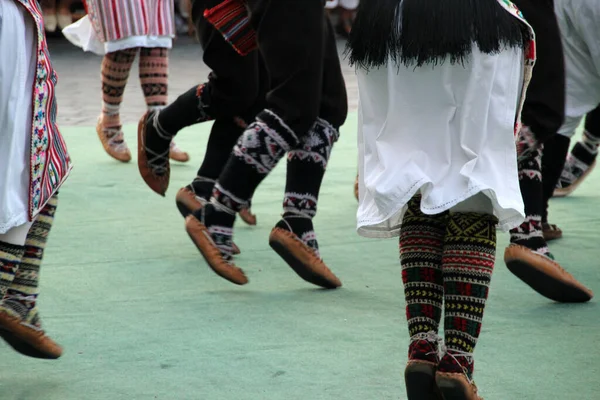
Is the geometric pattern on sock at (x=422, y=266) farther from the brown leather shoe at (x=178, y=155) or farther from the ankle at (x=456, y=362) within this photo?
the brown leather shoe at (x=178, y=155)

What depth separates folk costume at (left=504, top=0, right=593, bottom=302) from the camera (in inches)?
109

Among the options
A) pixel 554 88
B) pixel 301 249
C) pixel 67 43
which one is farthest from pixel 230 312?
pixel 67 43

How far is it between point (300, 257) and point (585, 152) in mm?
1835

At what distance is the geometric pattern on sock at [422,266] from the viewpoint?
7.08ft

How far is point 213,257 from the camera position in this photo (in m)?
3.02

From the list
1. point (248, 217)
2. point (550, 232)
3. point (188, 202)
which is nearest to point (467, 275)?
point (188, 202)

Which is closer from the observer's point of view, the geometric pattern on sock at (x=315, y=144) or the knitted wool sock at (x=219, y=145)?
the geometric pattern on sock at (x=315, y=144)

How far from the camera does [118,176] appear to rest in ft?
16.8

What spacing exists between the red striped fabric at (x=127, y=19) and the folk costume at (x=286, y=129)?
1.84m

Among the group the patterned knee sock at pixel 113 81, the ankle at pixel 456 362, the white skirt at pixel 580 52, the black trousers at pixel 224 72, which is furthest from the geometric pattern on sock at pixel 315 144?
the patterned knee sock at pixel 113 81

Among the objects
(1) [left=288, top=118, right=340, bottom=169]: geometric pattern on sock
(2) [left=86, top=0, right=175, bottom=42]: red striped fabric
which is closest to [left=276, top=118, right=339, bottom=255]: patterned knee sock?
(1) [left=288, top=118, right=340, bottom=169]: geometric pattern on sock

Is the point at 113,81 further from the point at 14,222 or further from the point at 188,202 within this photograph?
the point at 14,222

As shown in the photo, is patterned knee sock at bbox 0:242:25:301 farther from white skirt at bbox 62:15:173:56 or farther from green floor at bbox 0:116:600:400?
white skirt at bbox 62:15:173:56

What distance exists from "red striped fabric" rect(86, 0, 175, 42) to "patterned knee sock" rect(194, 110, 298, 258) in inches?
80.8
